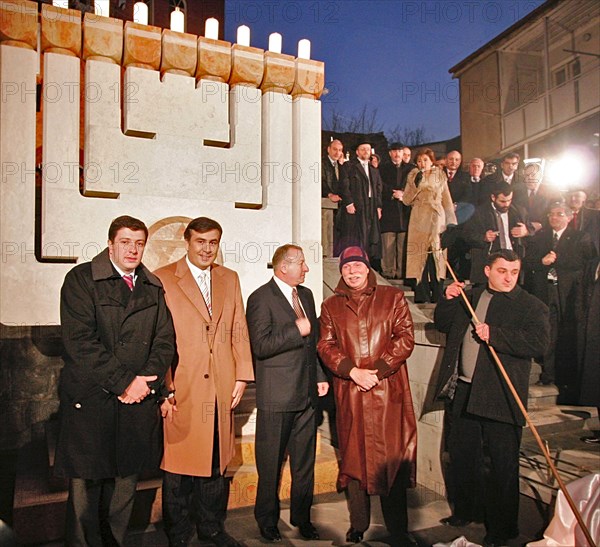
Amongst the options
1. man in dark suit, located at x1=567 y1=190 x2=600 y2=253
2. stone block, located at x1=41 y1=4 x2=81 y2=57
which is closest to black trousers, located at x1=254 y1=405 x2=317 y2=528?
stone block, located at x1=41 y1=4 x2=81 y2=57

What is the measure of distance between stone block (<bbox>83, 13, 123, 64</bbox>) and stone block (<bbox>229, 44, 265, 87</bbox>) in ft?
2.86

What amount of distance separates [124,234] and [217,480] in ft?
4.60

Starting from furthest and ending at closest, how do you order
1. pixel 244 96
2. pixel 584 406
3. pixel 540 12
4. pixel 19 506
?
1. pixel 540 12
2. pixel 584 406
3. pixel 244 96
4. pixel 19 506

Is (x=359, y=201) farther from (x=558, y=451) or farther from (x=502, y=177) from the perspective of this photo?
(x=558, y=451)

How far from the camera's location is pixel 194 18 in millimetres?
14352

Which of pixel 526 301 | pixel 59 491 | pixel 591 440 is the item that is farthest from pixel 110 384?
pixel 591 440

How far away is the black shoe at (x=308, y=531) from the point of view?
117 inches

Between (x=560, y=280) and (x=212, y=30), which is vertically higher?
(x=212, y=30)

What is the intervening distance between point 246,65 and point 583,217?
3.76 m

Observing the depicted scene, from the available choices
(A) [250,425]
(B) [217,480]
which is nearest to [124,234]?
(B) [217,480]

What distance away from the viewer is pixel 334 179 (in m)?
6.18

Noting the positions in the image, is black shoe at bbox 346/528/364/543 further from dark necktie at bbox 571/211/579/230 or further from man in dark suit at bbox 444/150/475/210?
man in dark suit at bbox 444/150/475/210

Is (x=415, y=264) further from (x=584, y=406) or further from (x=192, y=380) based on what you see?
(x=192, y=380)

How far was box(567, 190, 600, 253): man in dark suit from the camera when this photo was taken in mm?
5305
